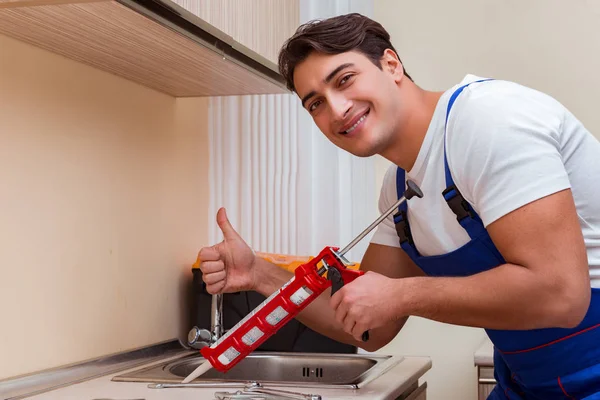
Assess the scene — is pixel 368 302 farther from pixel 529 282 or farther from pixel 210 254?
pixel 210 254

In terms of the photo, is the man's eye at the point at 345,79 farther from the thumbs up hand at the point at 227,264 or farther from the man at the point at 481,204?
the thumbs up hand at the point at 227,264

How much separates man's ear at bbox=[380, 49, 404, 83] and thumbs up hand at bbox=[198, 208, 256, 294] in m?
0.49

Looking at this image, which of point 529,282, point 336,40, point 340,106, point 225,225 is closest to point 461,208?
point 529,282

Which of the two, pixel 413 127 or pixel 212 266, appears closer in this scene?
pixel 413 127

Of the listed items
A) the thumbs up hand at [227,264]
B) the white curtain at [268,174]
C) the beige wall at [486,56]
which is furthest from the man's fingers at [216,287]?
the beige wall at [486,56]

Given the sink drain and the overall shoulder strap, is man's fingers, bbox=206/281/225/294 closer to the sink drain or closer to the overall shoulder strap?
the sink drain

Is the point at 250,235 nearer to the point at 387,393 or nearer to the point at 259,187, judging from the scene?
the point at 259,187

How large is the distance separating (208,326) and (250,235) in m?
0.35

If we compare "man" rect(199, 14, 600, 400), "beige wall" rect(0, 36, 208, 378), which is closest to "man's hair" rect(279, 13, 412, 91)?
"man" rect(199, 14, 600, 400)

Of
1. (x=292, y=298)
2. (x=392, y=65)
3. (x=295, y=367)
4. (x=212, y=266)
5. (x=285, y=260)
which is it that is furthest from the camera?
(x=285, y=260)

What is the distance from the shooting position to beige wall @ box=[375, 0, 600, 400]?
2805 millimetres

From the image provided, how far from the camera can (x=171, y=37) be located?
1.55 meters

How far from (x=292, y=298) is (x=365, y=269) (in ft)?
1.17

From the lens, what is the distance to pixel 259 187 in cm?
247
